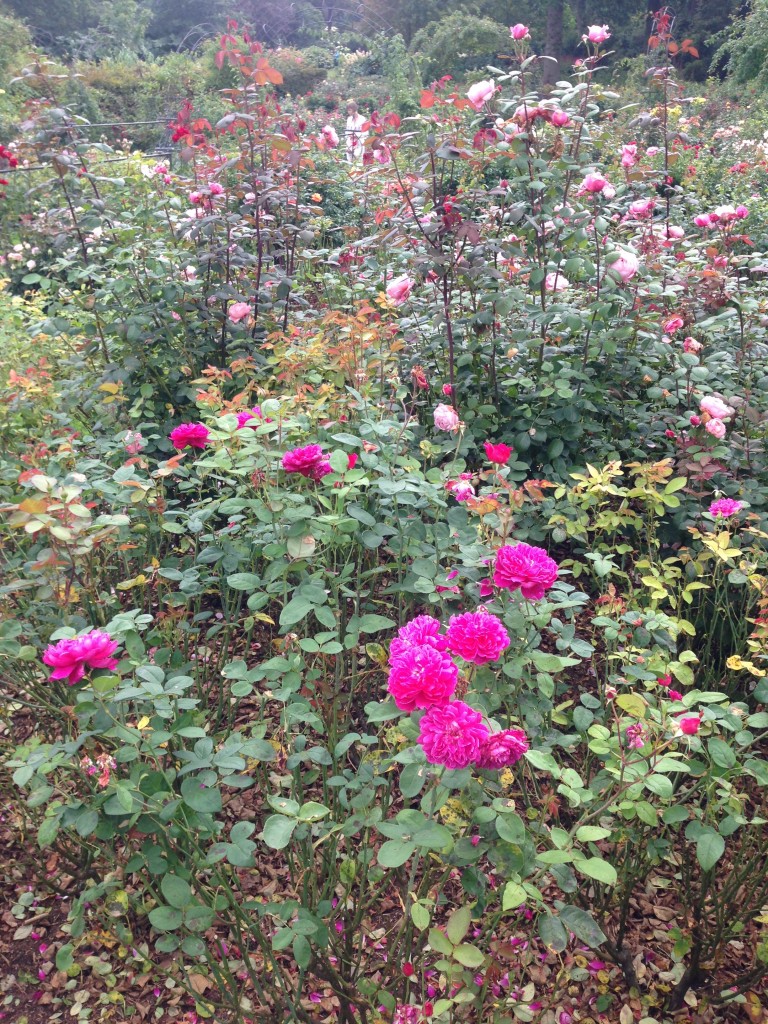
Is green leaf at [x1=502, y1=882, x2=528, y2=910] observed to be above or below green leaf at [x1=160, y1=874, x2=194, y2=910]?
above

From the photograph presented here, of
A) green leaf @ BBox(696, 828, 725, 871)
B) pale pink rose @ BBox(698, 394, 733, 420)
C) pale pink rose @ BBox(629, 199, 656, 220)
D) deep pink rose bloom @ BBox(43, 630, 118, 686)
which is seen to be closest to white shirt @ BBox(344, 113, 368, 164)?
pale pink rose @ BBox(629, 199, 656, 220)

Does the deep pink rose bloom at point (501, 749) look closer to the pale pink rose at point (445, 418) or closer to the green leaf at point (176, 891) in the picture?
the green leaf at point (176, 891)

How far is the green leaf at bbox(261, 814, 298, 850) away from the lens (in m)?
0.96

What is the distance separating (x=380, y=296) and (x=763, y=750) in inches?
70.8

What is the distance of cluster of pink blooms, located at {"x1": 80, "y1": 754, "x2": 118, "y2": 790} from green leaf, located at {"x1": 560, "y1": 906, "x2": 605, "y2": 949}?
0.69 metres

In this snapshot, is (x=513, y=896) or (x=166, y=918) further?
(x=166, y=918)

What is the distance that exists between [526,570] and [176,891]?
2.44 ft

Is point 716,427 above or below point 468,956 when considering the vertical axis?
above

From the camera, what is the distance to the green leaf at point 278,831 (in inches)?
37.7

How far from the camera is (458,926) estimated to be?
37.6 inches

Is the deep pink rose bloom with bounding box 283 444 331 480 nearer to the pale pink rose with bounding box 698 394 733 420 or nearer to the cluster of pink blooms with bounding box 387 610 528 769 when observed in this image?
the cluster of pink blooms with bounding box 387 610 528 769

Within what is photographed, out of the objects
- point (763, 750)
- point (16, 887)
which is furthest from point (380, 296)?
point (16, 887)

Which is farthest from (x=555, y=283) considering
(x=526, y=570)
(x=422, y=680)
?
(x=422, y=680)

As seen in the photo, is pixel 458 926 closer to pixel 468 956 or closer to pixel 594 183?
pixel 468 956
